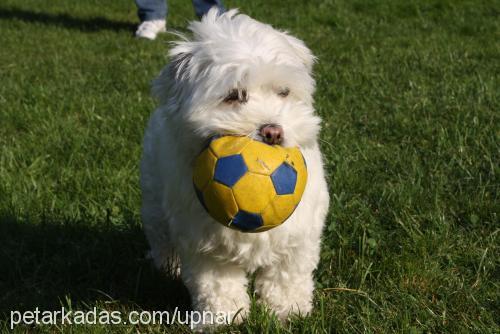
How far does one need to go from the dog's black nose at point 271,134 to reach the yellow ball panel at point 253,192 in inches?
6.4

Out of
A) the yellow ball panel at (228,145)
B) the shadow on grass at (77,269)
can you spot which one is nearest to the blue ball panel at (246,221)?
the yellow ball panel at (228,145)

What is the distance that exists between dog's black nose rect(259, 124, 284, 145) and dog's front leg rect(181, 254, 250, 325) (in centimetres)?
64

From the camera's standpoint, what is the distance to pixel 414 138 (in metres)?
4.96

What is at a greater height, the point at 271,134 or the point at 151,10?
the point at 271,134

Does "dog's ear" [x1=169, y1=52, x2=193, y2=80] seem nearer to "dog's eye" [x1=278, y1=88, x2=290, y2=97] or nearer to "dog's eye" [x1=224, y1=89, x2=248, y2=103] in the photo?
"dog's eye" [x1=224, y1=89, x2=248, y2=103]

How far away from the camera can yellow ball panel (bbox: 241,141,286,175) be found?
2.46 m

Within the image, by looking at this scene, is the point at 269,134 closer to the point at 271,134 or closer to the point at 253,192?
the point at 271,134

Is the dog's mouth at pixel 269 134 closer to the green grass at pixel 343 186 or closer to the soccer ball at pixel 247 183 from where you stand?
the soccer ball at pixel 247 183

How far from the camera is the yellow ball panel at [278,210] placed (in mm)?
2467

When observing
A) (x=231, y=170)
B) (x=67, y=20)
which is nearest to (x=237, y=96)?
(x=231, y=170)

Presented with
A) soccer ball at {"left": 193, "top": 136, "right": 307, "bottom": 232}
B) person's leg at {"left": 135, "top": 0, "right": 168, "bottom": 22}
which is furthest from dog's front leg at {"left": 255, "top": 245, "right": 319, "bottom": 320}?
person's leg at {"left": 135, "top": 0, "right": 168, "bottom": 22}

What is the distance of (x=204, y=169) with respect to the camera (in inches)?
99.3

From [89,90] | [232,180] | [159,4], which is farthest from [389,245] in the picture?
[159,4]

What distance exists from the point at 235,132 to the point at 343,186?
180cm
